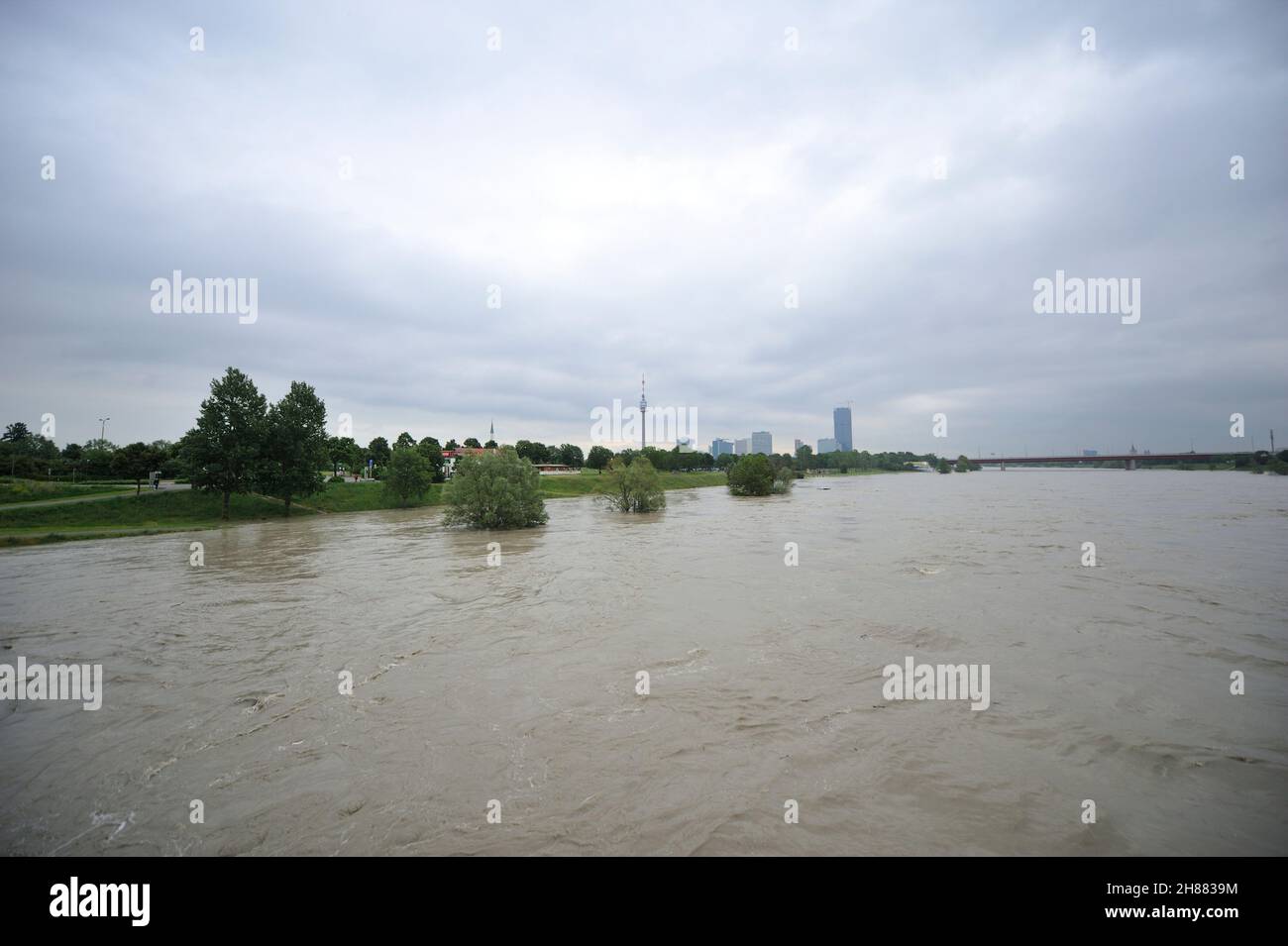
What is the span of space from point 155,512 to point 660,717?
65822 millimetres

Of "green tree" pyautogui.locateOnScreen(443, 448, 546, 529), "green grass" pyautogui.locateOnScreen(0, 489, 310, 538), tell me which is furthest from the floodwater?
"green grass" pyautogui.locateOnScreen(0, 489, 310, 538)

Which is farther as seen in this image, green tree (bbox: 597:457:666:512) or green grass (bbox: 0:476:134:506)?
green tree (bbox: 597:457:666:512)

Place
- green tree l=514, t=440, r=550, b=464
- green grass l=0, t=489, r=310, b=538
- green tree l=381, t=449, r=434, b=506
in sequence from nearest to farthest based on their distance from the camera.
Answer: green grass l=0, t=489, r=310, b=538, green tree l=381, t=449, r=434, b=506, green tree l=514, t=440, r=550, b=464

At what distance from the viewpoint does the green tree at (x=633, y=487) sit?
6019cm

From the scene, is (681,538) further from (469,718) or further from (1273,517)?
(1273,517)

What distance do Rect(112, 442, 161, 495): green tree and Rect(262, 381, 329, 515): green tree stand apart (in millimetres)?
17038

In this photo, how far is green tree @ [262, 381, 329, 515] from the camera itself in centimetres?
5772

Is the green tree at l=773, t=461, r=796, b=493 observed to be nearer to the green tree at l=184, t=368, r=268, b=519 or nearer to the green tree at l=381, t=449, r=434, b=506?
the green tree at l=381, t=449, r=434, b=506

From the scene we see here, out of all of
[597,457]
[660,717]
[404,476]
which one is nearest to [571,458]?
[597,457]

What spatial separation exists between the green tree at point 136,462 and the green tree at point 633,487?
54961 mm

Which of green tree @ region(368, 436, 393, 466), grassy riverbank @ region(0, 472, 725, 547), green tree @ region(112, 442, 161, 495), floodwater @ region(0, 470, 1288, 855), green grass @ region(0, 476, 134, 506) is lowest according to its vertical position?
floodwater @ region(0, 470, 1288, 855)

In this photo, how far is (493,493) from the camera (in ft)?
155

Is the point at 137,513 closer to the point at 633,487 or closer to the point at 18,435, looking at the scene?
the point at 633,487
